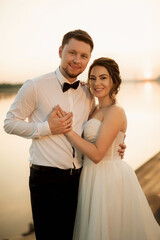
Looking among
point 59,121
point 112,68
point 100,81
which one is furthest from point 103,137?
point 112,68

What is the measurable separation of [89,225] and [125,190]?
1.17 feet

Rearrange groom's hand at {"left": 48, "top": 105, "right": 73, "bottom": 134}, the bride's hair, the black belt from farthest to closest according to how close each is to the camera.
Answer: the bride's hair, the black belt, groom's hand at {"left": 48, "top": 105, "right": 73, "bottom": 134}

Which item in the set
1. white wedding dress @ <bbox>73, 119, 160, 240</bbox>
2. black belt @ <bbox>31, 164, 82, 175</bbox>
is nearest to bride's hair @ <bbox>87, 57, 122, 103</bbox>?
white wedding dress @ <bbox>73, 119, 160, 240</bbox>

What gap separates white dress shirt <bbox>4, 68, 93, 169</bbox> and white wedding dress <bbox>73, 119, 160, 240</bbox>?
0.54 feet

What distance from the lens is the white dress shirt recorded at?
1.37m

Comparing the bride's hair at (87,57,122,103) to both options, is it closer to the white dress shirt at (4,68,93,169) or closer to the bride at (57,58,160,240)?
the bride at (57,58,160,240)

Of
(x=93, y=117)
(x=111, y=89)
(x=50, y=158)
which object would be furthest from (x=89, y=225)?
(x=111, y=89)

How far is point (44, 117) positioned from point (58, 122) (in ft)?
0.50

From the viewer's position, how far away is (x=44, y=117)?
1.45 metres

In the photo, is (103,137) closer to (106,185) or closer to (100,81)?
(106,185)

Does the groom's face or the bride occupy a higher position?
the groom's face

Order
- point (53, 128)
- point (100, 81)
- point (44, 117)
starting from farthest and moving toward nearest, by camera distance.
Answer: point (100, 81) → point (44, 117) → point (53, 128)

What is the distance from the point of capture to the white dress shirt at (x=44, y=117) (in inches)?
53.9

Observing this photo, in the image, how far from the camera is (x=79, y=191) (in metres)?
1.61
